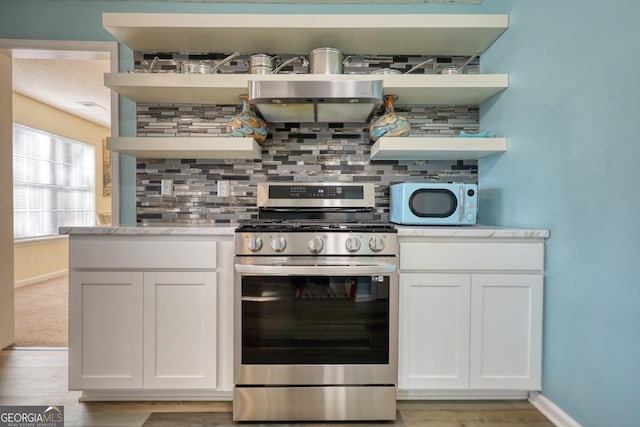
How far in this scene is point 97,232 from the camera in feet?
5.68

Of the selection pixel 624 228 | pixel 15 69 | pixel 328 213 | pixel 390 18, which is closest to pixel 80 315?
pixel 328 213

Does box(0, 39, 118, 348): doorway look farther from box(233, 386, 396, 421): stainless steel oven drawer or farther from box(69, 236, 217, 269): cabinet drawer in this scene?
box(233, 386, 396, 421): stainless steel oven drawer

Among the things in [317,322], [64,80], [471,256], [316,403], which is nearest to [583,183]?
[471,256]

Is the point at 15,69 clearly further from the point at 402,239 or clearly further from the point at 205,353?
the point at 402,239

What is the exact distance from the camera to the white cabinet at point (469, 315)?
5.74 ft

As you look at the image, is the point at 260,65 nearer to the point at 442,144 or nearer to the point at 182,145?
the point at 182,145

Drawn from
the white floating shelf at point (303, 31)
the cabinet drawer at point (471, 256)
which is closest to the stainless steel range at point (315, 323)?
the cabinet drawer at point (471, 256)

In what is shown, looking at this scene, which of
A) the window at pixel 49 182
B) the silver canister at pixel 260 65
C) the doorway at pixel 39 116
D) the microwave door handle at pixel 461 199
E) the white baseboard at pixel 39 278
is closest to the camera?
the microwave door handle at pixel 461 199

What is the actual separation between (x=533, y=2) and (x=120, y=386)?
116 inches

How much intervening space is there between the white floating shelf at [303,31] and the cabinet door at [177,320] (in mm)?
1431

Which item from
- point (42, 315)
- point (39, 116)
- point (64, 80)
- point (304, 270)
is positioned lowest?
point (42, 315)

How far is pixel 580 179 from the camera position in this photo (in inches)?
59.8

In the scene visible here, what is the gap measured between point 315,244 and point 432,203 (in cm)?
79

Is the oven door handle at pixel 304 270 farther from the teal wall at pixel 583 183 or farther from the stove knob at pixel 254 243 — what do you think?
the teal wall at pixel 583 183
